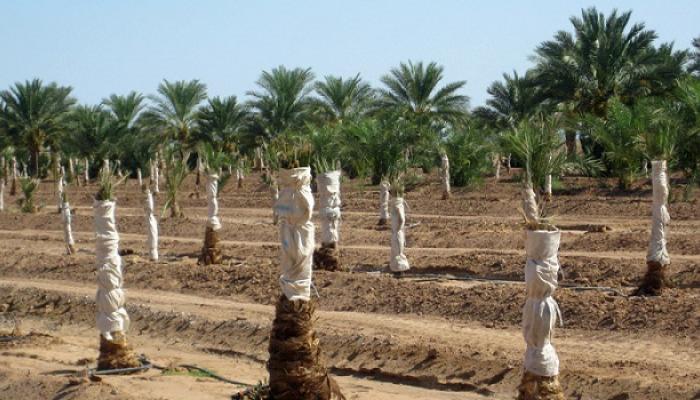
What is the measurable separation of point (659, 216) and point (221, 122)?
107 ft

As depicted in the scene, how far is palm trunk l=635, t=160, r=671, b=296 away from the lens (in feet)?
50.5

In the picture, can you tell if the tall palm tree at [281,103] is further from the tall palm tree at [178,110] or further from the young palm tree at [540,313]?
the young palm tree at [540,313]

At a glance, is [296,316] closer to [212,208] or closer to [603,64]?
[212,208]

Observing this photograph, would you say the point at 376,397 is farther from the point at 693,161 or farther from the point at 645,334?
the point at 693,161

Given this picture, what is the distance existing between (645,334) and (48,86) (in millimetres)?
38876

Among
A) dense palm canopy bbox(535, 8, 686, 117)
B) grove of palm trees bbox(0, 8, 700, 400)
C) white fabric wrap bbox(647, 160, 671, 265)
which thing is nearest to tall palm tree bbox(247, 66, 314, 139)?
grove of palm trees bbox(0, 8, 700, 400)

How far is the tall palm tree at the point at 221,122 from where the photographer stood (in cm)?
4553

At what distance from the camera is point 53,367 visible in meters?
14.0

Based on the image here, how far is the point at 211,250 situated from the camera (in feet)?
71.6

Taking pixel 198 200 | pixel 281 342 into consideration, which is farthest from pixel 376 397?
pixel 198 200

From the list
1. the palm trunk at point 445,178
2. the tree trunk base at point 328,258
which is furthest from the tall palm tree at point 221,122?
the tree trunk base at point 328,258

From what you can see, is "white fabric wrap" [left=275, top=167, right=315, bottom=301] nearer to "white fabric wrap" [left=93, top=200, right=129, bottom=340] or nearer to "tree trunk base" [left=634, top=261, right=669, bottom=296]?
"white fabric wrap" [left=93, top=200, right=129, bottom=340]

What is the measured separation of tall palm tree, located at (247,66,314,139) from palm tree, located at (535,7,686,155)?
12585 mm

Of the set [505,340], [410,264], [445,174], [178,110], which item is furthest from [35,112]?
[505,340]
